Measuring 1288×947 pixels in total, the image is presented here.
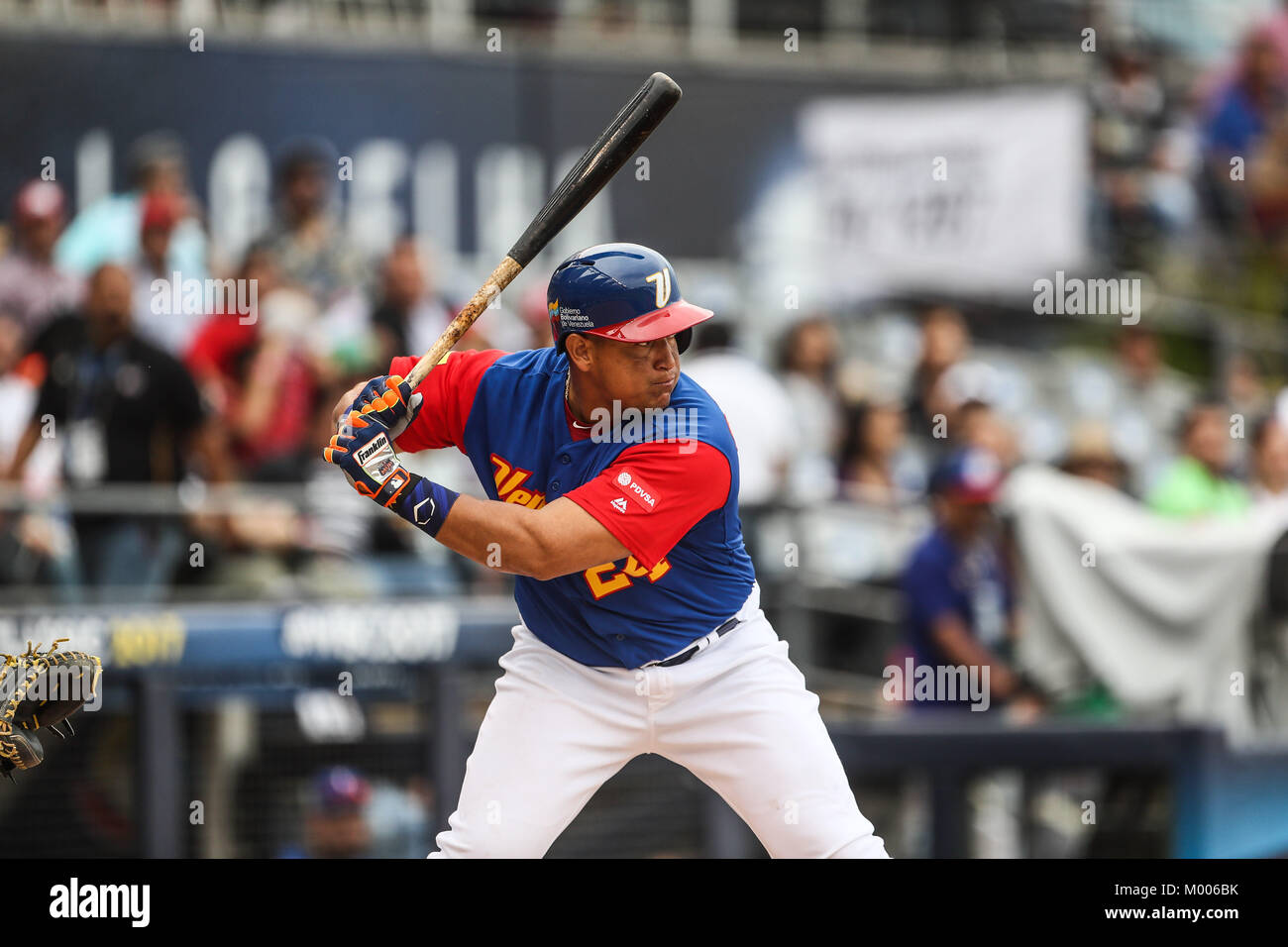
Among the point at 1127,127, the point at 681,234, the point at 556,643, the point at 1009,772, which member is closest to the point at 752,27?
the point at 681,234

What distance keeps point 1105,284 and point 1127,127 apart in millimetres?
1155

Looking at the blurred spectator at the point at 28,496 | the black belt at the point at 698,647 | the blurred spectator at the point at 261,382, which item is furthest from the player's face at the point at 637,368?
the blurred spectator at the point at 261,382

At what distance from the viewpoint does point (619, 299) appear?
15.4ft

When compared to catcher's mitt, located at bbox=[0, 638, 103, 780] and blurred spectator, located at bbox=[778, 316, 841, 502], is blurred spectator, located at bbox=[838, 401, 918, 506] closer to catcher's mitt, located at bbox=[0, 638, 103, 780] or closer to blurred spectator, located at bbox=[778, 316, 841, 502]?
blurred spectator, located at bbox=[778, 316, 841, 502]

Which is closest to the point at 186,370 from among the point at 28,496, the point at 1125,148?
the point at 28,496

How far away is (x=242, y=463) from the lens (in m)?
8.23

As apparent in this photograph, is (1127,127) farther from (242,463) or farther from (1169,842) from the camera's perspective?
(242,463)

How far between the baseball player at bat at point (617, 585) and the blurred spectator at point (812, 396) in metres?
3.89

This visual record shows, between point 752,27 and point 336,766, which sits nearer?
point 336,766

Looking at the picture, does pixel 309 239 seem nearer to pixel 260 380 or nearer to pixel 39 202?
pixel 260 380

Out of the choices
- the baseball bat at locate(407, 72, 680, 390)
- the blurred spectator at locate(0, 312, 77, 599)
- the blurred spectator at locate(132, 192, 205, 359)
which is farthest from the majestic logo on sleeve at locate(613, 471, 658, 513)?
the blurred spectator at locate(132, 192, 205, 359)

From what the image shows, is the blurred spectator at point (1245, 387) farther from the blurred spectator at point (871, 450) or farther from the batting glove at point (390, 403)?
the batting glove at point (390, 403)

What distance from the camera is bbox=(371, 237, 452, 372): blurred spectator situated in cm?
854

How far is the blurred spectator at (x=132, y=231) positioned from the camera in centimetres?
855
